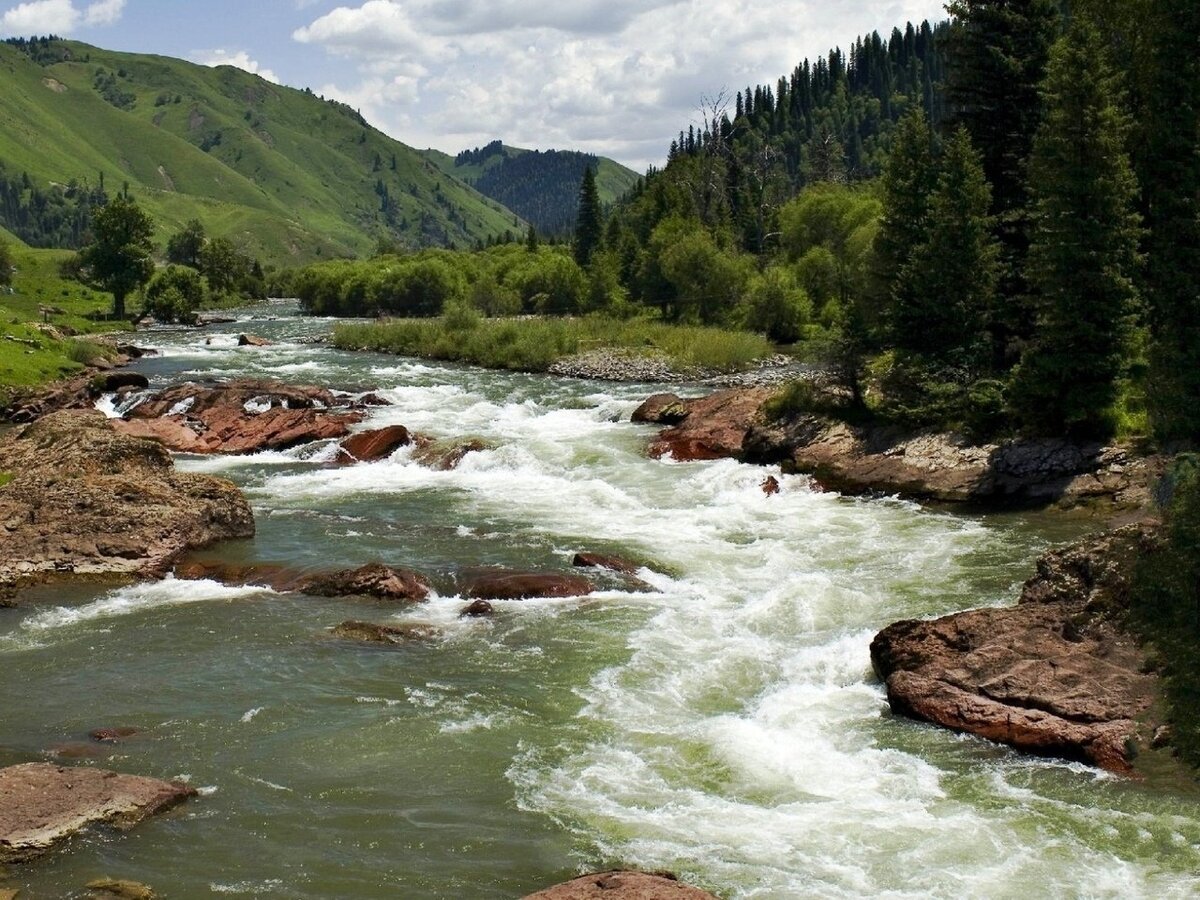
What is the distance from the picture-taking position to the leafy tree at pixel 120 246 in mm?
112688

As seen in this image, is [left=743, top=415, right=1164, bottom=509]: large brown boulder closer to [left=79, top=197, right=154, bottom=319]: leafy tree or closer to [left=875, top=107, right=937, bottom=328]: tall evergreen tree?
[left=875, top=107, right=937, bottom=328]: tall evergreen tree

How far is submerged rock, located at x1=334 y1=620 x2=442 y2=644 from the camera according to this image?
22078 millimetres

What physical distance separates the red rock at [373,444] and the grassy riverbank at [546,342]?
29842 millimetres

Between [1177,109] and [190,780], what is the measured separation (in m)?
35.9

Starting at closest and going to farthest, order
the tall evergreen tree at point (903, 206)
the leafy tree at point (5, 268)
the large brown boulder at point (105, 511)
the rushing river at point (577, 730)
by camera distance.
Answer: the rushing river at point (577, 730), the large brown boulder at point (105, 511), the tall evergreen tree at point (903, 206), the leafy tree at point (5, 268)

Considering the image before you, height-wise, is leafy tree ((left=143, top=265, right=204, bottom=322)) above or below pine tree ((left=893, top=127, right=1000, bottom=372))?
above

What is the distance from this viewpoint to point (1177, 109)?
35344mm

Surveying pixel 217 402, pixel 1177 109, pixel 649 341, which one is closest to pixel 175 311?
pixel 649 341

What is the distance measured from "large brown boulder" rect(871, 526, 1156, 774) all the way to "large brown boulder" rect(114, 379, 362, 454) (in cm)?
3191

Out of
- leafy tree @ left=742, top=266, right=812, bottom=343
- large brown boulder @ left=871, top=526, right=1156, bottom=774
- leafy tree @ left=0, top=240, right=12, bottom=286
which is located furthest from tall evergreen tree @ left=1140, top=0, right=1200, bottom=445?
leafy tree @ left=0, top=240, right=12, bottom=286

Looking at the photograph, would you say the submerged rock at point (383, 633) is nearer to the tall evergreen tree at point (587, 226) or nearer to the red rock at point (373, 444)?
the red rock at point (373, 444)

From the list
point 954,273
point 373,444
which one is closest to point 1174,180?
point 954,273

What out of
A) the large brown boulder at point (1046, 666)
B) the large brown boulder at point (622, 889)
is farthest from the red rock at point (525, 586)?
the large brown boulder at point (622, 889)

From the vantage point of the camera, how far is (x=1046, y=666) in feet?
58.5
